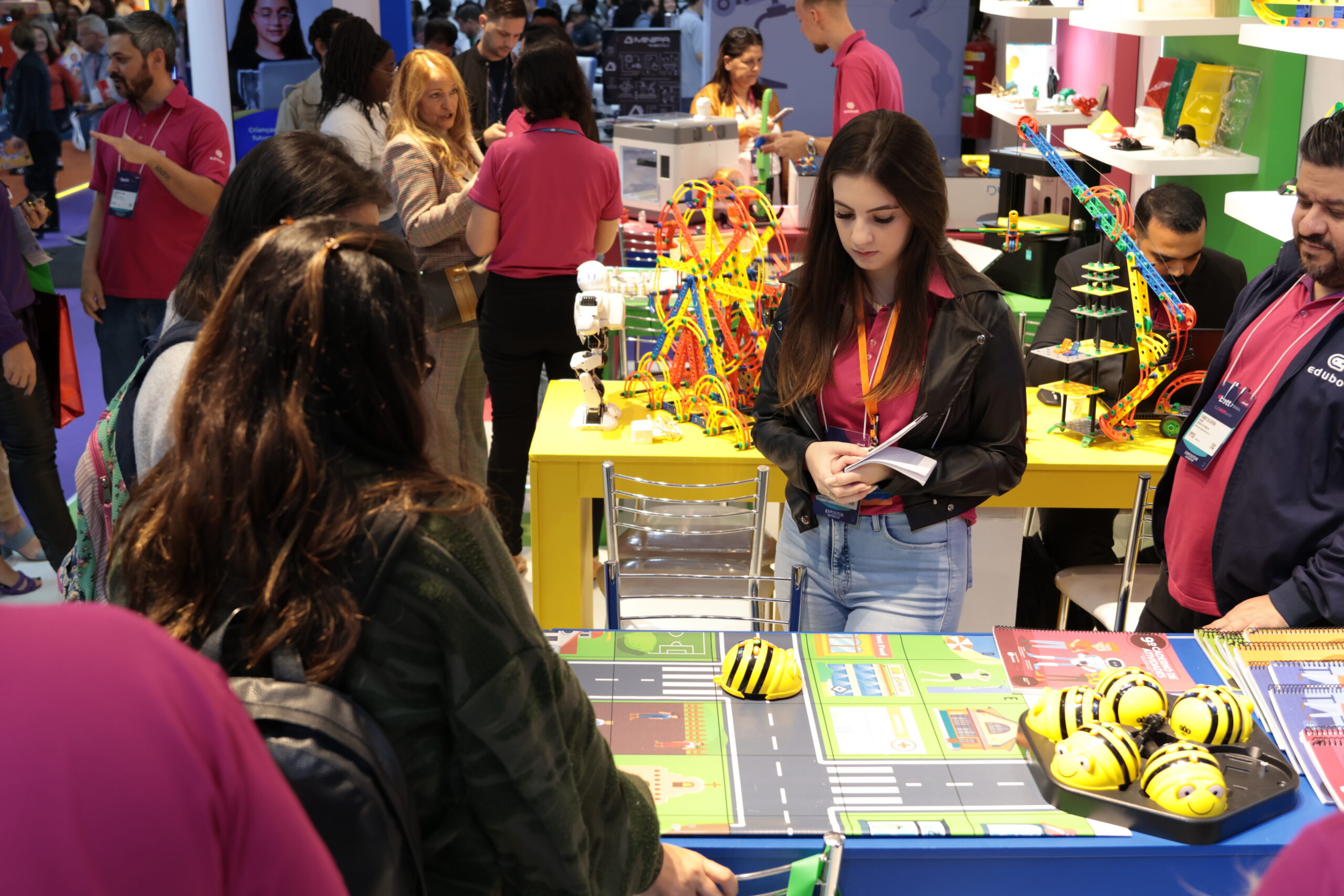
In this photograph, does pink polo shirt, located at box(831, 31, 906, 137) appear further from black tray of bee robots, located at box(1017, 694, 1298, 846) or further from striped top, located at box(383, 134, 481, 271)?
black tray of bee robots, located at box(1017, 694, 1298, 846)

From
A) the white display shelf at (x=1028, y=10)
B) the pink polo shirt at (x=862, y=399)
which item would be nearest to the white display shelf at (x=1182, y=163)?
the white display shelf at (x=1028, y=10)

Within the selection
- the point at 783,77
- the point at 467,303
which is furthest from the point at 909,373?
the point at 783,77

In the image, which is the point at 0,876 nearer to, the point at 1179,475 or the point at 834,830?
the point at 834,830

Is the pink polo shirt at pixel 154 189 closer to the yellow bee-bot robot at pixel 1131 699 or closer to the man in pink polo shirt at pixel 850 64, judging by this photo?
the man in pink polo shirt at pixel 850 64

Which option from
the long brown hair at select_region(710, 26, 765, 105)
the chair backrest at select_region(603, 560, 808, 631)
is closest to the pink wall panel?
the long brown hair at select_region(710, 26, 765, 105)

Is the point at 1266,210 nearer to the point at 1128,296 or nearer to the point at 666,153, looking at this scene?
the point at 1128,296

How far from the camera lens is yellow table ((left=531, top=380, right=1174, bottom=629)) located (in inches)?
111

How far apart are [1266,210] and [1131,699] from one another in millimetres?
1708

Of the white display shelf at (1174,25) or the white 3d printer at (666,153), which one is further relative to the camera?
the white 3d printer at (666,153)

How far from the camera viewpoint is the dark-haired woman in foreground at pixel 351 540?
907 millimetres

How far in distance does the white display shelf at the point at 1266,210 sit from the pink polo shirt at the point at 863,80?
5.76ft

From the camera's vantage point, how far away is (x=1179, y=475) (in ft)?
A: 6.84

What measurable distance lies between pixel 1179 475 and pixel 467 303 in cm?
226

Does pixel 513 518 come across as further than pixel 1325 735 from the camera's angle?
Yes
